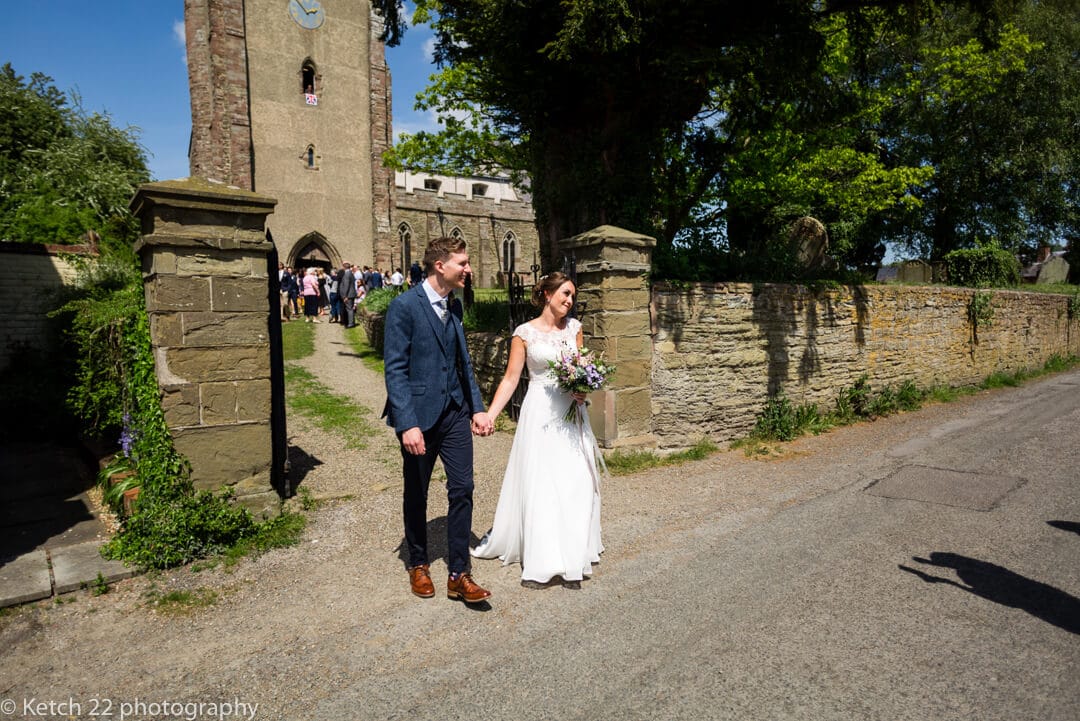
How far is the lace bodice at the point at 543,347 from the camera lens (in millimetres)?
4293

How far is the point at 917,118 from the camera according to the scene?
925 inches

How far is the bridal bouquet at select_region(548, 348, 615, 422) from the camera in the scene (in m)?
4.15

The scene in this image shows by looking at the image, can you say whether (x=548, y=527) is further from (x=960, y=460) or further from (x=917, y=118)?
(x=917, y=118)

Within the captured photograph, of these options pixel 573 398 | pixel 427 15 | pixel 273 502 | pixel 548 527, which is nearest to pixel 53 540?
pixel 273 502

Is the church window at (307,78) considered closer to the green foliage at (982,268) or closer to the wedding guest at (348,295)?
the wedding guest at (348,295)

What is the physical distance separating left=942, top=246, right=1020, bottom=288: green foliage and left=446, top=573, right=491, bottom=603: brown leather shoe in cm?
1758

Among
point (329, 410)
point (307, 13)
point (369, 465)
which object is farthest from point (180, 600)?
point (307, 13)

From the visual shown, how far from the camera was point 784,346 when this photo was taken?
27.2 ft

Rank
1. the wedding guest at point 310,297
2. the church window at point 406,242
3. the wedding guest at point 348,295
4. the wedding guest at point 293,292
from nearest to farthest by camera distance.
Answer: the wedding guest at point 348,295 → the wedding guest at point 310,297 → the wedding guest at point 293,292 → the church window at point 406,242

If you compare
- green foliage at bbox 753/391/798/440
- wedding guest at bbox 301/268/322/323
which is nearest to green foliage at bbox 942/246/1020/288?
green foliage at bbox 753/391/798/440

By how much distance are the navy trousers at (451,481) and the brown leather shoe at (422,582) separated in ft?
0.15

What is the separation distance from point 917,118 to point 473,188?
3998 cm

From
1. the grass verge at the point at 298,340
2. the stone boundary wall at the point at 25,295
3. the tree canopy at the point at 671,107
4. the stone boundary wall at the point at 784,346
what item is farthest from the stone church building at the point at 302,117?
the stone boundary wall at the point at 784,346

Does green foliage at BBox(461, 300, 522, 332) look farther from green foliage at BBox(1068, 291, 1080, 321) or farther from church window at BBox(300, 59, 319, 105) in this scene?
church window at BBox(300, 59, 319, 105)
